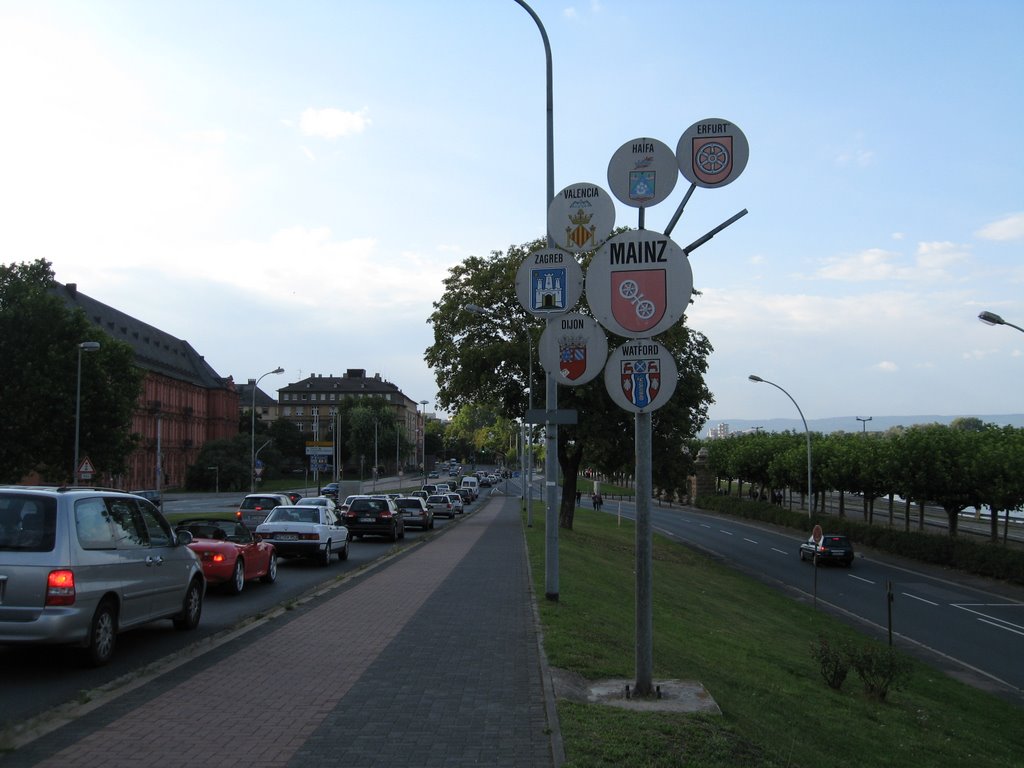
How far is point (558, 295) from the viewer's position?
12.7 m

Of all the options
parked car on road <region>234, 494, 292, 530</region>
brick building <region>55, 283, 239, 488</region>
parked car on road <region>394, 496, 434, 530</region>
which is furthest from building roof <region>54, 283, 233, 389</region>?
parked car on road <region>234, 494, 292, 530</region>

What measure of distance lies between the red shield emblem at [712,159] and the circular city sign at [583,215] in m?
2.07

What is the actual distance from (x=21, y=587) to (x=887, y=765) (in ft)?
25.4

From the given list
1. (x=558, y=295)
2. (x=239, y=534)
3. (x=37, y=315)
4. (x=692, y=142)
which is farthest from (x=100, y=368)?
(x=692, y=142)

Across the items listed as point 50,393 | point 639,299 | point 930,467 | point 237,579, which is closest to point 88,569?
point 639,299

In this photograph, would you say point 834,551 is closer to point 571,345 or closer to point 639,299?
point 571,345

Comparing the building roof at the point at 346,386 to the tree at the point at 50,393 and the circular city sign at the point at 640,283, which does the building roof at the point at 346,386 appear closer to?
the tree at the point at 50,393

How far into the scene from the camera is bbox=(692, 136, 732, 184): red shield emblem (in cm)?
790

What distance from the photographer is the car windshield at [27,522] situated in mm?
8062

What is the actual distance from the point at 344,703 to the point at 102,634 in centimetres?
293

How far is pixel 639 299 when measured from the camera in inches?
301

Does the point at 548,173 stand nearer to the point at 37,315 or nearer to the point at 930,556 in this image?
the point at 930,556

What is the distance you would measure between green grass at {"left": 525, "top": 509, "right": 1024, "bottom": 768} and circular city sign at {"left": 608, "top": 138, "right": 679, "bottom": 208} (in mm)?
4174

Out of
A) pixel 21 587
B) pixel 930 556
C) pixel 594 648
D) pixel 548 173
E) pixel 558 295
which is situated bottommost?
pixel 930 556
